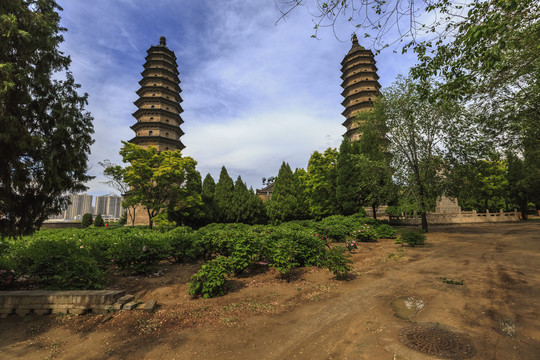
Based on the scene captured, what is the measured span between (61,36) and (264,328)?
8948 mm

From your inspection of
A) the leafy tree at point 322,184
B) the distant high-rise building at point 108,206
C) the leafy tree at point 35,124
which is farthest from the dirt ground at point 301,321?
the distant high-rise building at point 108,206

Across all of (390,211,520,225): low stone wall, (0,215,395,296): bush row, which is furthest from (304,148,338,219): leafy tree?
(0,215,395,296): bush row

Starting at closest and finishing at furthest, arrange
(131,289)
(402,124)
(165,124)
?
(131,289) → (402,124) → (165,124)

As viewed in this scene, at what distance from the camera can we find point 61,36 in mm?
6371

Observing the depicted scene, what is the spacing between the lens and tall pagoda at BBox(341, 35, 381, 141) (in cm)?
4000

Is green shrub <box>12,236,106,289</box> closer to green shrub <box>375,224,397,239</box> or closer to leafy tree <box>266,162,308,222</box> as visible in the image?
green shrub <box>375,224,397,239</box>

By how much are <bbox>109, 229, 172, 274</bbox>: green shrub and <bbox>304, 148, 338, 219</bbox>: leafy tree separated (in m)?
22.2

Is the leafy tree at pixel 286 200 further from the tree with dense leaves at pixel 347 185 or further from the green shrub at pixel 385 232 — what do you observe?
the green shrub at pixel 385 232

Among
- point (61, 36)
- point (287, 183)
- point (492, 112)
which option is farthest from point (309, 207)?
point (61, 36)

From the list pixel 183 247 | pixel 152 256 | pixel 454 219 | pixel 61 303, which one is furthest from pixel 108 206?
pixel 61 303

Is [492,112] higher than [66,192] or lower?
higher

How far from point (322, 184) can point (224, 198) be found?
12.6 metres

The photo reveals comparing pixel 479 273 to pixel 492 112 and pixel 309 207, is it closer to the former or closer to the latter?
pixel 492 112

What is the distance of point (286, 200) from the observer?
3044 centimetres
